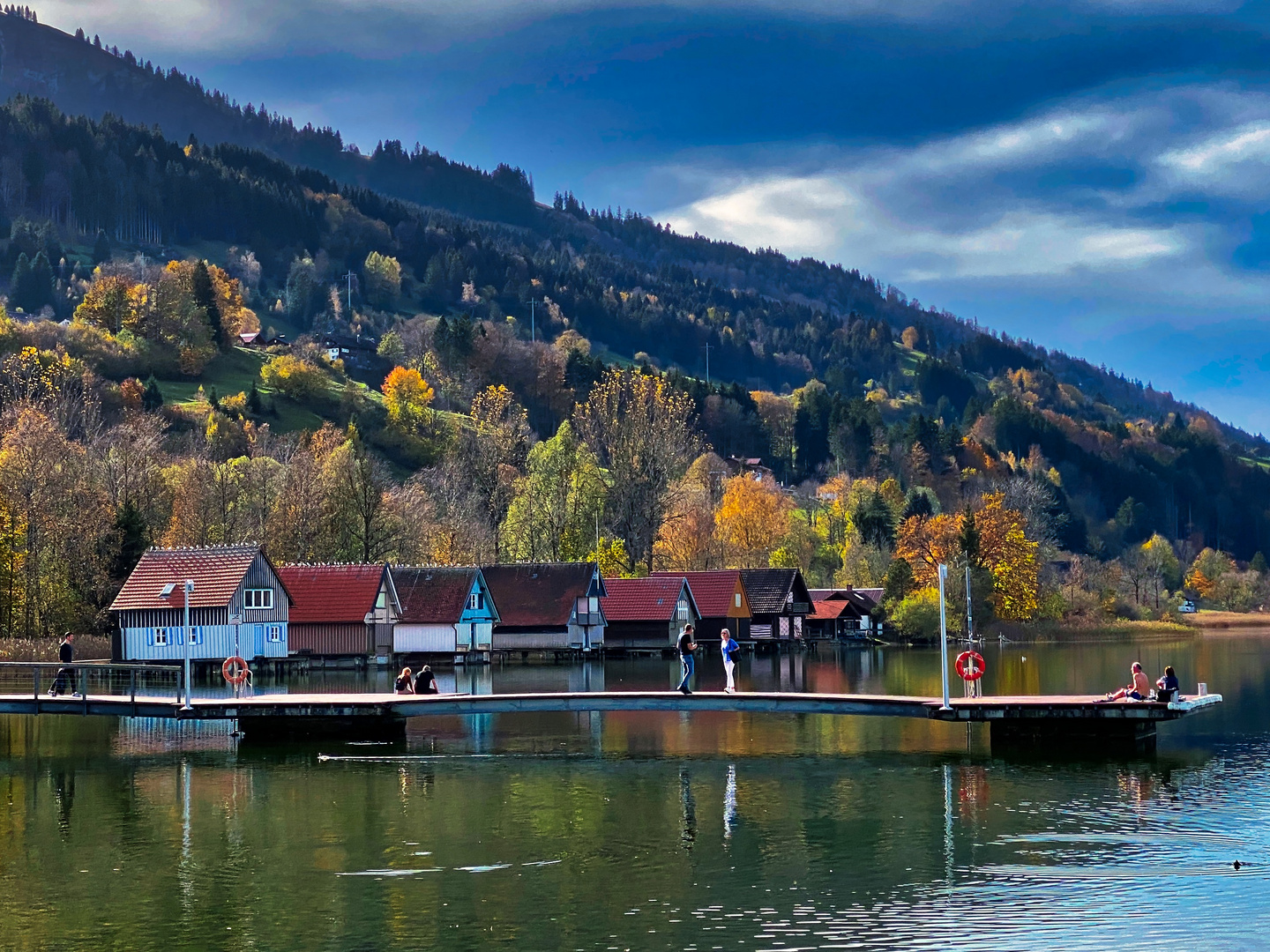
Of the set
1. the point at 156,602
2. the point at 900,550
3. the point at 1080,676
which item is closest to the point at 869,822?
the point at 1080,676

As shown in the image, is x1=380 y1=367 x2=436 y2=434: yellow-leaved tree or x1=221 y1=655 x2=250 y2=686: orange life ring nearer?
x1=221 y1=655 x2=250 y2=686: orange life ring

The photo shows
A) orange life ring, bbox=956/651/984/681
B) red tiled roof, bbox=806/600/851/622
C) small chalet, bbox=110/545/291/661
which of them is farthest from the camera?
red tiled roof, bbox=806/600/851/622

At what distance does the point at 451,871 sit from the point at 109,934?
19.3ft

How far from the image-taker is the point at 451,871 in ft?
80.0

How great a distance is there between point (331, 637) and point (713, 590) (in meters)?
30.0

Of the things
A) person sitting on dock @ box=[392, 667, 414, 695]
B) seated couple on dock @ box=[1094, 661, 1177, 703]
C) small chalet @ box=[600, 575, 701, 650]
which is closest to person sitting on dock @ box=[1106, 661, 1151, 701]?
seated couple on dock @ box=[1094, 661, 1177, 703]

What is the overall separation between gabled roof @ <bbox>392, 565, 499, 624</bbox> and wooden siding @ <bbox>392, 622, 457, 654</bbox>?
1.53 ft

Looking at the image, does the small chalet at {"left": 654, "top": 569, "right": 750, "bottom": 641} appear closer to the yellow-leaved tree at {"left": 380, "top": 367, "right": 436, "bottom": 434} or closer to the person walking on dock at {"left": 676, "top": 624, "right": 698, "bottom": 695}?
the person walking on dock at {"left": 676, "top": 624, "right": 698, "bottom": 695}

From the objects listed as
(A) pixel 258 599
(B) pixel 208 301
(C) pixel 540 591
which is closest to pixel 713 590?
(C) pixel 540 591

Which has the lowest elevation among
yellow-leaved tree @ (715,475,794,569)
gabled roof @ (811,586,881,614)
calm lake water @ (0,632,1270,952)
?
calm lake water @ (0,632,1270,952)

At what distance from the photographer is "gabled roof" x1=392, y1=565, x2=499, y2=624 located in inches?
3125

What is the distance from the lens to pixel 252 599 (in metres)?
70.4

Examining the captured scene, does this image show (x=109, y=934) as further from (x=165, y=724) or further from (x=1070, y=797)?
(x=165, y=724)

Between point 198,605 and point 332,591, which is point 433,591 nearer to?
point 332,591
